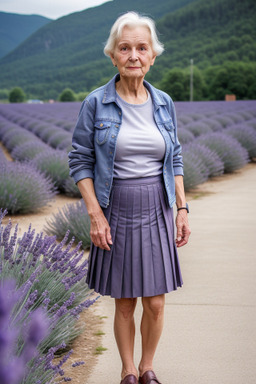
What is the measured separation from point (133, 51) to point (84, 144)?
476 mm

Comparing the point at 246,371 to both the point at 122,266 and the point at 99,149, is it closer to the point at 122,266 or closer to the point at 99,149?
the point at 122,266

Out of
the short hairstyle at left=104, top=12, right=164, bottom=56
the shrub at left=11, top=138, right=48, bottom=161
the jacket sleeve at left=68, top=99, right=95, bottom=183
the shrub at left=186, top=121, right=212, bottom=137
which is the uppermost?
the short hairstyle at left=104, top=12, right=164, bottom=56

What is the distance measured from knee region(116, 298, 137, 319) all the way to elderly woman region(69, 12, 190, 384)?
1 cm

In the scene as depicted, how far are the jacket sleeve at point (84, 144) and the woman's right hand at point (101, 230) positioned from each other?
191 millimetres

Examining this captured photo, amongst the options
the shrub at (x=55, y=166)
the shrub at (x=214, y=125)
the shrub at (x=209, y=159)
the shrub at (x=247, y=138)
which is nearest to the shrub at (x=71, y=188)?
the shrub at (x=55, y=166)

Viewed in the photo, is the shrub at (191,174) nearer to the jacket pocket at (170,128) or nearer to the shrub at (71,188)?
the shrub at (71,188)

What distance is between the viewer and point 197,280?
4695 mm

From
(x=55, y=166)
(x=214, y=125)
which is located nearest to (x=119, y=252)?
(x=55, y=166)

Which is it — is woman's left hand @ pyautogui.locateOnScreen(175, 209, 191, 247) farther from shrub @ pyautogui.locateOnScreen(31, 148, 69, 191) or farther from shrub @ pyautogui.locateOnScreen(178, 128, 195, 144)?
shrub @ pyautogui.locateOnScreen(178, 128, 195, 144)

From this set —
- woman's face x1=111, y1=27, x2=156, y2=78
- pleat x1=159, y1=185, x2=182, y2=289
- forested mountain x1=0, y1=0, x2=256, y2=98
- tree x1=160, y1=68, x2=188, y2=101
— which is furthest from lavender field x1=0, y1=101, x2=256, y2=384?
forested mountain x1=0, y1=0, x2=256, y2=98

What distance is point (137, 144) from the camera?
8.49 feet

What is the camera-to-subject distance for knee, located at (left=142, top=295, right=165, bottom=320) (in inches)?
107

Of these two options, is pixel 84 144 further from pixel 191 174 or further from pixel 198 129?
pixel 198 129

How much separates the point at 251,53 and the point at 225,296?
116m
